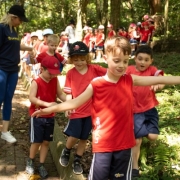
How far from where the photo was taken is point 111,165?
10.2 feet

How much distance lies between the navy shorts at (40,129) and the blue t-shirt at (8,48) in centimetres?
131

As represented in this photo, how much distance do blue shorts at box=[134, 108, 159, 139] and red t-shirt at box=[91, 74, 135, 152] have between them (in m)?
1.15

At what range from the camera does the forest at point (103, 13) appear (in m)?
17.8

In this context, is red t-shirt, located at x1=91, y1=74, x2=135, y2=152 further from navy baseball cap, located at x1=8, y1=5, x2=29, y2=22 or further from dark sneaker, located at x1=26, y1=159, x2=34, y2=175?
navy baseball cap, located at x1=8, y1=5, x2=29, y2=22

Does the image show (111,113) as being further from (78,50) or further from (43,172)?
(43,172)

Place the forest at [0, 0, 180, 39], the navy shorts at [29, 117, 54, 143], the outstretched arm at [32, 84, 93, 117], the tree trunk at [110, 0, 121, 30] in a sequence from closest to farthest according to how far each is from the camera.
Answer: the outstretched arm at [32, 84, 93, 117], the navy shorts at [29, 117, 54, 143], the tree trunk at [110, 0, 121, 30], the forest at [0, 0, 180, 39]

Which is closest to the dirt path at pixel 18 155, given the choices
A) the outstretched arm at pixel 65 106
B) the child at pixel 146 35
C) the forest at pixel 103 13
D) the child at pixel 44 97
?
the child at pixel 44 97

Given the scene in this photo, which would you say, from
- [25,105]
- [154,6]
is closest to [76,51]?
[25,105]

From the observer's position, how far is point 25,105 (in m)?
8.16

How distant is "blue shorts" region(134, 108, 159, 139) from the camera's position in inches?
163

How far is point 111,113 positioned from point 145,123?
136cm

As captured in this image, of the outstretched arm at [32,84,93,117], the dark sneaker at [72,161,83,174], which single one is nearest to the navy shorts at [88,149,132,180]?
the outstretched arm at [32,84,93,117]

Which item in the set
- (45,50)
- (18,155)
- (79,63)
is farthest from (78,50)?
(45,50)

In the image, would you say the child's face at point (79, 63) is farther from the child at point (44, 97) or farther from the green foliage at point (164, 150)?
the green foliage at point (164, 150)
